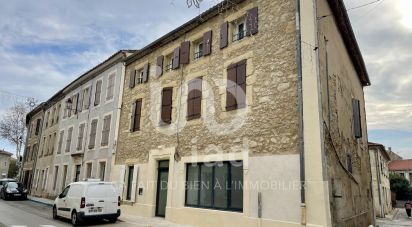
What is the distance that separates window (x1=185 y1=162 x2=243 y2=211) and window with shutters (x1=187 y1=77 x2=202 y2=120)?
1890 mm

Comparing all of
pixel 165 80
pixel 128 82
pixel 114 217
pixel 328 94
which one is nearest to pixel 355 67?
pixel 328 94

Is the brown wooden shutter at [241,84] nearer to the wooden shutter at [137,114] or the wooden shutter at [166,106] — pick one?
the wooden shutter at [166,106]

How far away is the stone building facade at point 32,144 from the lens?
2836cm

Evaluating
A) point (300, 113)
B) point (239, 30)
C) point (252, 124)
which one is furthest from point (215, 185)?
point (239, 30)

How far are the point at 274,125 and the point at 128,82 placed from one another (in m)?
9.87

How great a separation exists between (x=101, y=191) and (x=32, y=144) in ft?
76.9

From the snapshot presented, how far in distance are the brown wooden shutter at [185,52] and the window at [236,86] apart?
263 cm

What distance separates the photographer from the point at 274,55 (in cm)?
929

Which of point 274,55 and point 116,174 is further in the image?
point 116,174

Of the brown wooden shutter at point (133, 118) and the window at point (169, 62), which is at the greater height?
the window at point (169, 62)

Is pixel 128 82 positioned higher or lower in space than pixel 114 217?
higher

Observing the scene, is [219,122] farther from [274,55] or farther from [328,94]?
[328,94]

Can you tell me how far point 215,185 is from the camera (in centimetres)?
1031

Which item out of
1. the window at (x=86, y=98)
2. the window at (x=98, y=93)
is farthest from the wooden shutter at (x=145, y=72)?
the window at (x=86, y=98)
